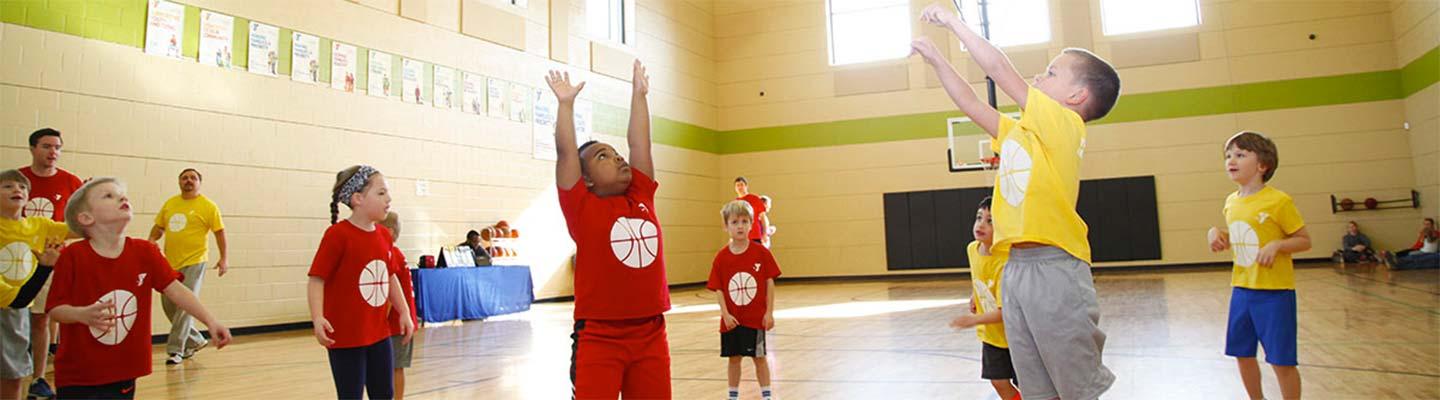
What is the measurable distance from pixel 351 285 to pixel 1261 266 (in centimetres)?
358

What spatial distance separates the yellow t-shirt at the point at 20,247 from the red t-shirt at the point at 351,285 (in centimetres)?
246

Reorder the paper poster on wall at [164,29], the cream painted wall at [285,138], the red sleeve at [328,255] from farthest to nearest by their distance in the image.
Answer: the paper poster on wall at [164,29] → the cream painted wall at [285,138] → the red sleeve at [328,255]

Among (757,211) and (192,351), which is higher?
(757,211)

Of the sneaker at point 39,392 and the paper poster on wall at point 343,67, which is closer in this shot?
the sneaker at point 39,392

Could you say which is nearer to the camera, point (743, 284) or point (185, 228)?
point (743, 284)

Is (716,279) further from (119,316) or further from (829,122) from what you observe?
(829,122)

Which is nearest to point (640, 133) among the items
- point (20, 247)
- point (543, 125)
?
point (20, 247)

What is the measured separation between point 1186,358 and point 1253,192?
72.1 inches

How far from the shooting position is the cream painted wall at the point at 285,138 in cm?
718

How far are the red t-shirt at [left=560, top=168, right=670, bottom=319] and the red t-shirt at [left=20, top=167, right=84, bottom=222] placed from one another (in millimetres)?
4633

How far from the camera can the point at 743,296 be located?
4195mm

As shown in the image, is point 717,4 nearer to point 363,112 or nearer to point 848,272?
point 848,272

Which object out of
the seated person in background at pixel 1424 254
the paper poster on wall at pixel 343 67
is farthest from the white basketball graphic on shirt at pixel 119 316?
the seated person in background at pixel 1424 254

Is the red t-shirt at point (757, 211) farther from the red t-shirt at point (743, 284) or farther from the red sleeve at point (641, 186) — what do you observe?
the red sleeve at point (641, 186)
